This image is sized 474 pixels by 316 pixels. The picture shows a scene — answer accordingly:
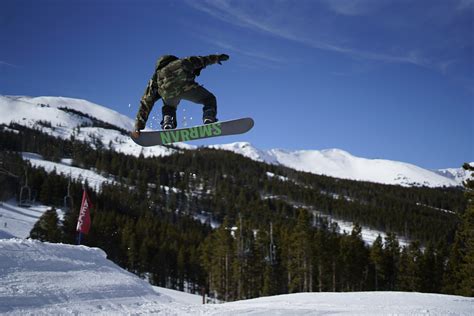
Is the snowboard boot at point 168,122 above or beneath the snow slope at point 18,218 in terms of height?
above

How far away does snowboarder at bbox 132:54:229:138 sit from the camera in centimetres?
705

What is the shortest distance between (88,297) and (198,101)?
7.58m

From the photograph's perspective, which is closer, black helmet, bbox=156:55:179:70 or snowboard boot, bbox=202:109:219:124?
black helmet, bbox=156:55:179:70

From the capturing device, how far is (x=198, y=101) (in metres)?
7.87

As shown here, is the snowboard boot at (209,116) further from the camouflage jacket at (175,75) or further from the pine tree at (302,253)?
the pine tree at (302,253)

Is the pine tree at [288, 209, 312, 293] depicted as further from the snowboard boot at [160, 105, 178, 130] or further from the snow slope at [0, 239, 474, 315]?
the snowboard boot at [160, 105, 178, 130]

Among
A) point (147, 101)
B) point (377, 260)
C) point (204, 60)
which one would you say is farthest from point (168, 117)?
point (377, 260)

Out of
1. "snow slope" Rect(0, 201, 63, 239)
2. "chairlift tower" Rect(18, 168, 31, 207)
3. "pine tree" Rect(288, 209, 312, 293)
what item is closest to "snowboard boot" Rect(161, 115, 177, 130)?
"pine tree" Rect(288, 209, 312, 293)

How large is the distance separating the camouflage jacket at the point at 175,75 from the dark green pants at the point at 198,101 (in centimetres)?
14

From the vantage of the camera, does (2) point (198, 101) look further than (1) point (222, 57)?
Yes

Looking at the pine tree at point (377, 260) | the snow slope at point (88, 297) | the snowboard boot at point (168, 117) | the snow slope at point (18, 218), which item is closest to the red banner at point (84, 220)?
the snow slope at point (88, 297)

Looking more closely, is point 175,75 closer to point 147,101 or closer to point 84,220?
point 147,101

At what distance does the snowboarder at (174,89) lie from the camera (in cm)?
705

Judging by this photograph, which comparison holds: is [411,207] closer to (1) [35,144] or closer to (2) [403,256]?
(2) [403,256]
